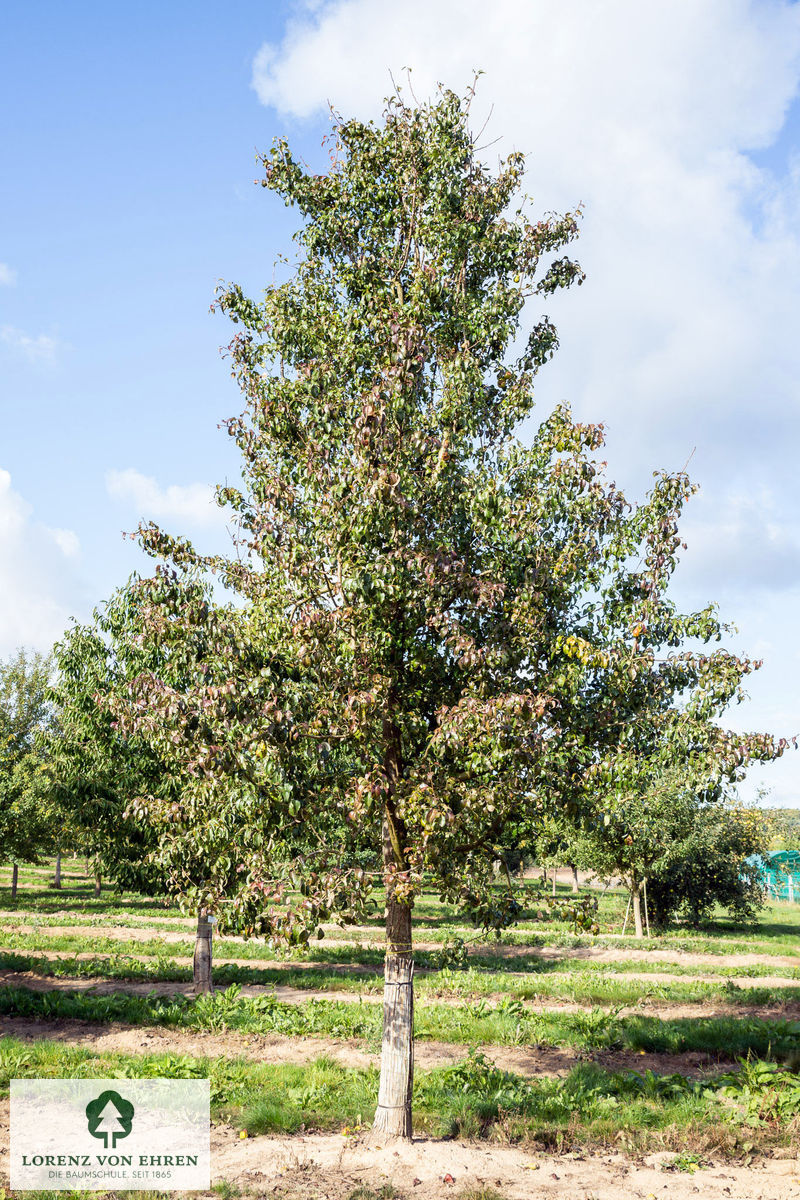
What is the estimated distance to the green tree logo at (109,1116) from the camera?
27.6ft

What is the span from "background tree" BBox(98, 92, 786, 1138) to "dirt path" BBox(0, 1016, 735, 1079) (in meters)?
3.96

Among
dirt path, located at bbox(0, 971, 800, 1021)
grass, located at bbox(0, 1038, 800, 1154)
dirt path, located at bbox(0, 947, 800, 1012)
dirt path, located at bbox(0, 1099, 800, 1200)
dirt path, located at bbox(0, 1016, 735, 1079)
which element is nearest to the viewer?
dirt path, located at bbox(0, 1099, 800, 1200)

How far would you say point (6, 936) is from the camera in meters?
24.9

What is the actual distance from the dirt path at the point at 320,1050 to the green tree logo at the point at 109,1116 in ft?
7.40

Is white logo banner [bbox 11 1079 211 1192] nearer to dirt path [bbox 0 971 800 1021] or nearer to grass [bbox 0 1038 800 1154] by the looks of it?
grass [bbox 0 1038 800 1154]

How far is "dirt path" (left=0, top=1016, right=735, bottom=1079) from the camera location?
1156cm

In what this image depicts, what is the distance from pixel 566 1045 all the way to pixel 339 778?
305 inches

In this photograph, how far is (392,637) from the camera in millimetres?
8047

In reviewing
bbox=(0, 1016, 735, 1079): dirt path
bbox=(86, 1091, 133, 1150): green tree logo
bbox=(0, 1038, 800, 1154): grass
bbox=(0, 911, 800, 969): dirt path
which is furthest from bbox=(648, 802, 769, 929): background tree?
bbox=(86, 1091, 133, 1150): green tree logo

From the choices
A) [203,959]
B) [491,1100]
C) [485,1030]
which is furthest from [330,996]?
[491,1100]

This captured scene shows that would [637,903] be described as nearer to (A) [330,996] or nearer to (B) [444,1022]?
(A) [330,996]

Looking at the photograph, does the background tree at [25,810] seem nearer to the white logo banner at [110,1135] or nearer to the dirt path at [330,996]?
the dirt path at [330,996]

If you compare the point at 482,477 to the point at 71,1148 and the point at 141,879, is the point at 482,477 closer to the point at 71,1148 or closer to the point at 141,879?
the point at 71,1148

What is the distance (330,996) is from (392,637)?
40.2ft
